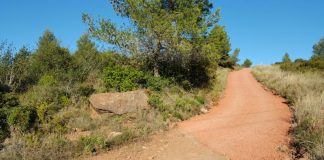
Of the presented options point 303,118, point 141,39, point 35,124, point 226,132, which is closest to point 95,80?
point 141,39

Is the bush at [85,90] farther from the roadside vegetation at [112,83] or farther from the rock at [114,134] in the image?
the rock at [114,134]

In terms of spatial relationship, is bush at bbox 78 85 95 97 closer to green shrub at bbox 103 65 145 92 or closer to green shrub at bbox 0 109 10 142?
green shrub at bbox 103 65 145 92

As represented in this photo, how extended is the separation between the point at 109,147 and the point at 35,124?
12.5ft

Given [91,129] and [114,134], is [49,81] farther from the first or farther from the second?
[114,134]

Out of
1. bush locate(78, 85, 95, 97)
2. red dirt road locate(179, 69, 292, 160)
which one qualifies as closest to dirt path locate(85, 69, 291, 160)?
red dirt road locate(179, 69, 292, 160)

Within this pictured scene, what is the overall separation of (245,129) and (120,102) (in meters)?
5.25

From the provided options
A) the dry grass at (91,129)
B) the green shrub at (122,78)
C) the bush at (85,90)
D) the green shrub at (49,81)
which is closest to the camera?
the dry grass at (91,129)

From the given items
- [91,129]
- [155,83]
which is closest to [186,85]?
[155,83]

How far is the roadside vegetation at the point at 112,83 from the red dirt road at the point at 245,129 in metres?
1.13

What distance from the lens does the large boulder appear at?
1070 centimetres

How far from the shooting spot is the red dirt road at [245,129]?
20.8 feet

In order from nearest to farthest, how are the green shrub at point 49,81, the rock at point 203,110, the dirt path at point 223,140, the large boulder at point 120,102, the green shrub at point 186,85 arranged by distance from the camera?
the dirt path at point 223,140 → the large boulder at point 120,102 → the rock at point 203,110 → the green shrub at point 49,81 → the green shrub at point 186,85

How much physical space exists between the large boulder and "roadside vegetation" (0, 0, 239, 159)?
0.33 m

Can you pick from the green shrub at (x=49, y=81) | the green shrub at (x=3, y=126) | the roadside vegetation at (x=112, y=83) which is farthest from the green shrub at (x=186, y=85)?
the green shrub at (x=3, y=126)
